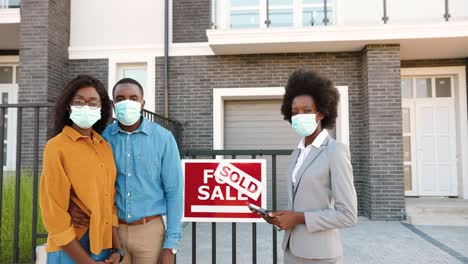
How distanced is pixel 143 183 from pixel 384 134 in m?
6.84

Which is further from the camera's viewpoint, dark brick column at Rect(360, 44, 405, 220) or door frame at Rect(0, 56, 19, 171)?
door frame at Rect(0, 56, 19, 171)

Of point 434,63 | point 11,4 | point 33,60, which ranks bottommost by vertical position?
point 33,60

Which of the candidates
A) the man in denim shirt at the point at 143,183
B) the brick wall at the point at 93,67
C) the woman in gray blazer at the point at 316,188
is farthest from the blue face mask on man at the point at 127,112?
the brick wall at the point at 93,67

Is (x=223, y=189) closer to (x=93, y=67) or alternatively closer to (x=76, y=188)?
(x=76, y=188)

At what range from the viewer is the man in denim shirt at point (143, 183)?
6.57ft

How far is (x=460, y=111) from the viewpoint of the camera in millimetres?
8859

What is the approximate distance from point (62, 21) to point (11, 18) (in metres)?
1.03

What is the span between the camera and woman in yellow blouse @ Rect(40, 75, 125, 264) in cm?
177

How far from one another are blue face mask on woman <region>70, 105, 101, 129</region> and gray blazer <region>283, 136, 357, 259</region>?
3.83ft

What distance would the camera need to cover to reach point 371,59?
785 centimetres

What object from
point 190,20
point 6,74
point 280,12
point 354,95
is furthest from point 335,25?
point 6,74

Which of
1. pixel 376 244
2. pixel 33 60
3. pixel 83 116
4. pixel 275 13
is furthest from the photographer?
pixel 275 13

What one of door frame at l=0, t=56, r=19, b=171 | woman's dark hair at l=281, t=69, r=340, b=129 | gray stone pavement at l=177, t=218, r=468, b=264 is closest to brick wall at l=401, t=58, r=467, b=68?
gray stone pavement at l=177, t=218, r=468, b=264

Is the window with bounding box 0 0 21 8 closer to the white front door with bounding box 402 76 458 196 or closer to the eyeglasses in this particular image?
the eyeglasses
